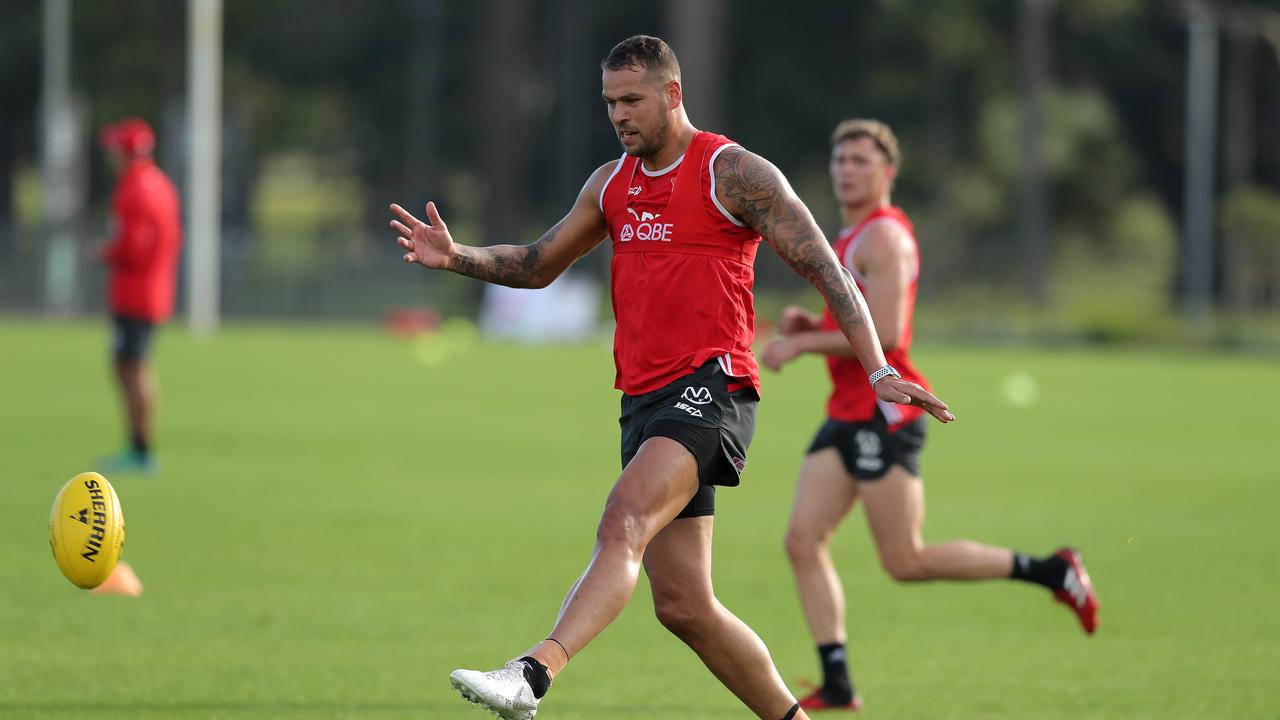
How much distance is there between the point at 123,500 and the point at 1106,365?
936 inches

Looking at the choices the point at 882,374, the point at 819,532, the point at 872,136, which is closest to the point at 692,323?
the point at 882,374

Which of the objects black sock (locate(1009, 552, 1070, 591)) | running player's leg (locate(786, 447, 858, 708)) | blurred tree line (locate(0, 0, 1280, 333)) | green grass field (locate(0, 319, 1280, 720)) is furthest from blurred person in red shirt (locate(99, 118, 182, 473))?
blurred tree line (locate(0, 0, 1280, 333))

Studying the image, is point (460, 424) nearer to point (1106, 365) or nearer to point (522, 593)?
point (522, 593)

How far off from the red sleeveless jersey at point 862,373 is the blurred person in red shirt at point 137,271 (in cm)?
791

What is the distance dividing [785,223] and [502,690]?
5.82 ft

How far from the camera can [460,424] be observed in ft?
66.5

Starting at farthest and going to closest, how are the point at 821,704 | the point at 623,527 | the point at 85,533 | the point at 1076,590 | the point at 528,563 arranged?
the point at 528,563 < the point at 1076,590 < the point at 821,704 < the point at 85,533 < the point at 623,527

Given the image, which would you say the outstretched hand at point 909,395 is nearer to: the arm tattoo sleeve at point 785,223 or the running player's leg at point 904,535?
the arm tattoo sleeve at point 785,223

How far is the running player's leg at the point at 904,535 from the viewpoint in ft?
25.4

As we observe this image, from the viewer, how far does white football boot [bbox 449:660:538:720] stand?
16.5 ft

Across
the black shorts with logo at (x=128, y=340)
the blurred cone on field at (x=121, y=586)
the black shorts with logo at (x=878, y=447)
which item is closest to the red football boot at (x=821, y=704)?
the black shorts with logo at (x=878, y=447)

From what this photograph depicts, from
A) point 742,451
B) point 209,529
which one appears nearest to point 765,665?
point 742,451

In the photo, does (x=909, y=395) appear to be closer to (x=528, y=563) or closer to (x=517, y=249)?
(x=517, y=249)

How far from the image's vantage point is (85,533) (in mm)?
7039
